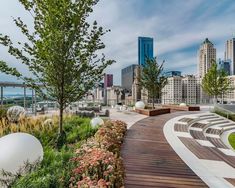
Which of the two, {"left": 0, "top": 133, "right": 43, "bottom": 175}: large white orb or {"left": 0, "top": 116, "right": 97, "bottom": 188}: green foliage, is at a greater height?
{"left": 0, "top": 133, "right": 43, "bottom": 175}: large white orb

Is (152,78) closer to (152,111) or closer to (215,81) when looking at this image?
(152,111)

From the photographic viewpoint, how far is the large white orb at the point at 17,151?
400 centimetres

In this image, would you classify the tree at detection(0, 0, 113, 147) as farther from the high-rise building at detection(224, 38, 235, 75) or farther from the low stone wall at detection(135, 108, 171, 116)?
the high-rise building at detection(224, 38, 235, 75)

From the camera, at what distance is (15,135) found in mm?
Result: 4312

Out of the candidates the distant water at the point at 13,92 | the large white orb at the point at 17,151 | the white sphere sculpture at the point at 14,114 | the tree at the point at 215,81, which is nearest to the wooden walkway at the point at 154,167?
the large white orb at the point at 17,151

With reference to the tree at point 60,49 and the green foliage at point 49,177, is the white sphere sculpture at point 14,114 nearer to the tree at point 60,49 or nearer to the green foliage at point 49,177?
the tree at point 60,49

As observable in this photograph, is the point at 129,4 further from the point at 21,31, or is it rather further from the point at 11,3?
the point at 21,31

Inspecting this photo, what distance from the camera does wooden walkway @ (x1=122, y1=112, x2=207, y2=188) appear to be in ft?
14.8

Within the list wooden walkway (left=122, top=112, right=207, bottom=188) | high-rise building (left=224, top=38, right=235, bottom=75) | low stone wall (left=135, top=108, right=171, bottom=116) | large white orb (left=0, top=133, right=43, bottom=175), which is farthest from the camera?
high-rise building (left=224, top=38, right=235, bottom=75)

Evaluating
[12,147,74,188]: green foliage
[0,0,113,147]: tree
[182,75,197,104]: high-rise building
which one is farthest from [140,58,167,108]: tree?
[182,75,197,104]: high-rise building

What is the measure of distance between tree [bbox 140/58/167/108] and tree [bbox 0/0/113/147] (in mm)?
12356

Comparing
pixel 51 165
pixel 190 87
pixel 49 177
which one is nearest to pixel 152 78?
pixel 51 165

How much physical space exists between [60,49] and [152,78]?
539 inches

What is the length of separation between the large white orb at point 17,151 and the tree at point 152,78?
1577 centimetres
